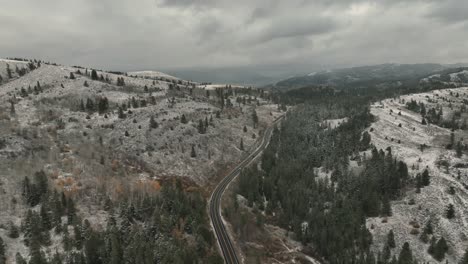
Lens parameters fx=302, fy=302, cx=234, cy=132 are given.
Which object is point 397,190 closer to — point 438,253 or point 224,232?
point 438,253

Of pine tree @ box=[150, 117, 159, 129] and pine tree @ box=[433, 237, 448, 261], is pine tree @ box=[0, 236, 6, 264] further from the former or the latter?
pine tree @ box=[433, 237, 448, 261]

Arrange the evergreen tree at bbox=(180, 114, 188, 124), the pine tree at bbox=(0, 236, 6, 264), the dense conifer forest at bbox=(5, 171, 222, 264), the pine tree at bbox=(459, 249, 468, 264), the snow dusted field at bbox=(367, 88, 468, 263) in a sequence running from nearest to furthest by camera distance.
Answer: the pine tree at bbox=(0, 236, 6, 264) → the dense conifer forest at bbox=(5, 171, 222, 264) → the pine tree at bbox=(459, 249, 468, 264) → the snow dusted field at bbox=(367, 88, 468, 263) → the evergreen tree at bbox=(180, 114, 188, 124)

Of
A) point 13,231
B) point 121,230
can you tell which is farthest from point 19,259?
point 121,230

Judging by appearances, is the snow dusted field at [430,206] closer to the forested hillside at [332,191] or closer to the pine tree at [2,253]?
the forested hillside at [332,191]

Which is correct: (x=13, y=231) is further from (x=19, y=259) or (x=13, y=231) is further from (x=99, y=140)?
(x=99, y=140)

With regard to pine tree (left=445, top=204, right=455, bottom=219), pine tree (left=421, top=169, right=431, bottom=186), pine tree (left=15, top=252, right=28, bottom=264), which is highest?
pine tree (left=15, top=252, right=28, bottom=264)

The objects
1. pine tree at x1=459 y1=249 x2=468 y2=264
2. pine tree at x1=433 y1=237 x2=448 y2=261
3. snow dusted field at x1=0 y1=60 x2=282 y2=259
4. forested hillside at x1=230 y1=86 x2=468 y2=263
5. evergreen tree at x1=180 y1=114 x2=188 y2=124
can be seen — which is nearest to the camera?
pine tree at x1=459 y1=249 x2=468 y2=264

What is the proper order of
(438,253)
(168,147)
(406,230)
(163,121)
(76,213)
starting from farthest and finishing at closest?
(163,121) < (168,147) < (406,230) < (438,253) < (76,213)

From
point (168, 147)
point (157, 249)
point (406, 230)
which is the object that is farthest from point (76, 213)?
point (406, 230)

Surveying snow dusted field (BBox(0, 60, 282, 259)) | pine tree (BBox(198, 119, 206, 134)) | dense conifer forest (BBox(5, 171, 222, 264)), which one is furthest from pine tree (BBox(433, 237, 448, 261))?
pine tree (BBox(198, 119, 206, 134))

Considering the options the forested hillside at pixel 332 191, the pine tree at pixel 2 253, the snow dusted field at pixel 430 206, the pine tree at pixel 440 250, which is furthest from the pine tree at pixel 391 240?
the pine tree at pixel 2 253

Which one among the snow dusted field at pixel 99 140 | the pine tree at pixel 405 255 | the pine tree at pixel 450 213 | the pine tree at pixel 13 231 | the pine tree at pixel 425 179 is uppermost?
the snow dusted field at pixel 99 140
